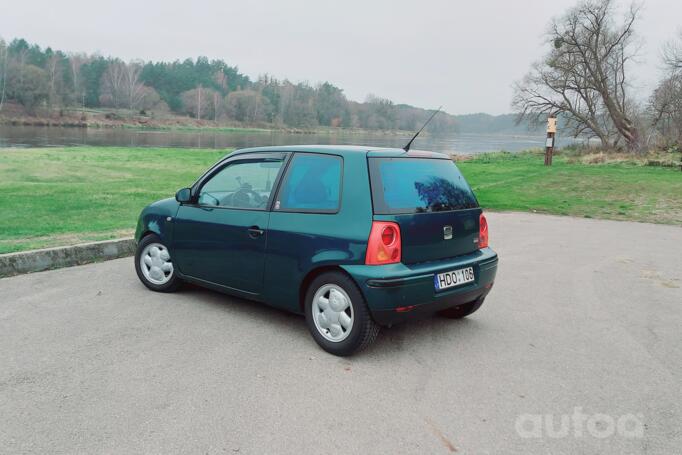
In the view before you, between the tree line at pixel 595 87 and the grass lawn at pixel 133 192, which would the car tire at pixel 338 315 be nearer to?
the grass lawn at pixel 133 192

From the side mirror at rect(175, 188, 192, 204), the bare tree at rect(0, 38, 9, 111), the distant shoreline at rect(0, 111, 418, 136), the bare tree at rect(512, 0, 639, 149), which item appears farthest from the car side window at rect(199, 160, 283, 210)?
the bare tree at rect(0, 38, 9, 111)

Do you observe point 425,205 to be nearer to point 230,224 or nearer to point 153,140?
point 230,224

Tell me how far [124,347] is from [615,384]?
141 inches

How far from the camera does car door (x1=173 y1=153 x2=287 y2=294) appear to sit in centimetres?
485

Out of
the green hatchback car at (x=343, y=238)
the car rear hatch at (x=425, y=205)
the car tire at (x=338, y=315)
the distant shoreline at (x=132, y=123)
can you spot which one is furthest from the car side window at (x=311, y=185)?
the distant shoreline at (x=132, y=123)

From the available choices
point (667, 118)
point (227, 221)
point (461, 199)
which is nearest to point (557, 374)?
point (461, 199)

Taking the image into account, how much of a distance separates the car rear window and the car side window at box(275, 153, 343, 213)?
338 mm

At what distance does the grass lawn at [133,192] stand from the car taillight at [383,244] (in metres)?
5.03

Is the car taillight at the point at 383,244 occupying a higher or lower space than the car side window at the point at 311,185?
lower

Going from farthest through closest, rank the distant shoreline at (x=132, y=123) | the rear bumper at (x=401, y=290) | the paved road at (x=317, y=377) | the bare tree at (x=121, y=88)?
1. the bare tree at (x=121, y=88)
2. the distant shoreline at (x=132, y=123)
3. the rear bumper at (x=401, y=290)
4. the paved road at (x=317, y=377)

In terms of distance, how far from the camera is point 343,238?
418 cm

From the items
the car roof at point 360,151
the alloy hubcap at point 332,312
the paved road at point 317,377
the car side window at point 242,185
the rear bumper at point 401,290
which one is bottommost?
the paved road at point 317,377

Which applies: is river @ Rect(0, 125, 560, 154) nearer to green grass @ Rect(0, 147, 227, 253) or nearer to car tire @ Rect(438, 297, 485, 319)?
green grass @ Rect(0, 147, 227, 253)

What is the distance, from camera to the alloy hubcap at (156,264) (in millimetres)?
5789
